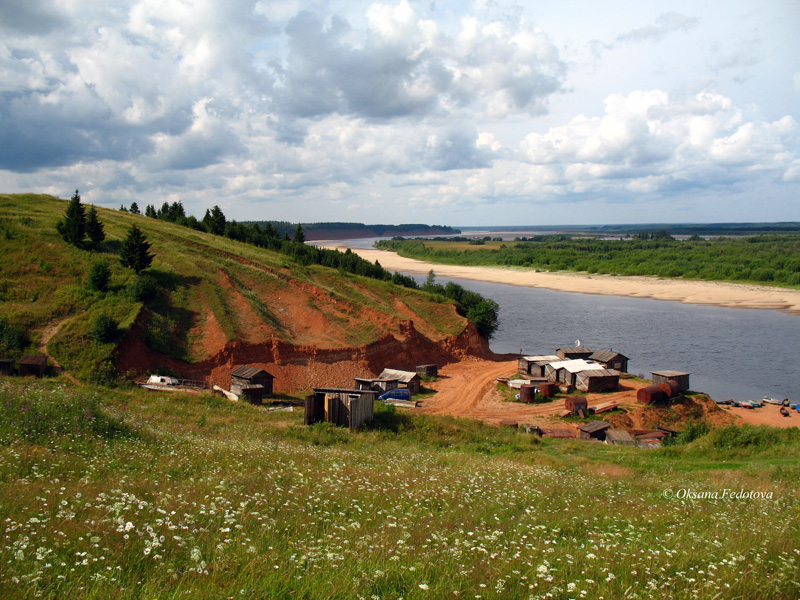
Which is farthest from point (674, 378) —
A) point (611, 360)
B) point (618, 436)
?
point (618, 436)

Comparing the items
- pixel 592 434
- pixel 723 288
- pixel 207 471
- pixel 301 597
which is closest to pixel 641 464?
pixel 592 434

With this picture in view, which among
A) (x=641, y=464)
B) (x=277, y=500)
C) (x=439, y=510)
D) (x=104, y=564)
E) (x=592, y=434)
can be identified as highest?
(x=104, y=564)

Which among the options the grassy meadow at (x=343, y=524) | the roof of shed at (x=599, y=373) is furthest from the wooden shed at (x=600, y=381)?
the grassy meadow at (x=343, y=524)

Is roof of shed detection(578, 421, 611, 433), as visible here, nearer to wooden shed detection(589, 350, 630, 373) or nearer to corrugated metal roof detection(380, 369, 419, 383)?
corrugated metal roof detection(380, 369, 419, 383)

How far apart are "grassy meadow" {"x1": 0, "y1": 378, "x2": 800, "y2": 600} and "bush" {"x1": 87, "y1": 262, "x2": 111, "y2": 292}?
84.4ft

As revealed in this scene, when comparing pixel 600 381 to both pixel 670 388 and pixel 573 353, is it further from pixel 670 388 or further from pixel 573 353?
pixel 573 353

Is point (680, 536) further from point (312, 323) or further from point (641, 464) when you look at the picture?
point (312, 323)

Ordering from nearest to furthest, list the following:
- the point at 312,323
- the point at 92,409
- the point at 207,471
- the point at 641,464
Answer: the point at 207,471, the point at 92,409, the point at 641,464, the point at 312,323

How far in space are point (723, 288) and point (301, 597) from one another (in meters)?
109

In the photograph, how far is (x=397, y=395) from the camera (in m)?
38.2

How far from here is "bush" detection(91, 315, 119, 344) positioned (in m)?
33.8

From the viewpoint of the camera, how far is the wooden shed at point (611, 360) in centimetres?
4412

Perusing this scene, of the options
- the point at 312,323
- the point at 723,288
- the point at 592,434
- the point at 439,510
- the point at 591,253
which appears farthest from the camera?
the point at 591,253

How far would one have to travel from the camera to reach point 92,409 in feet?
48.0
